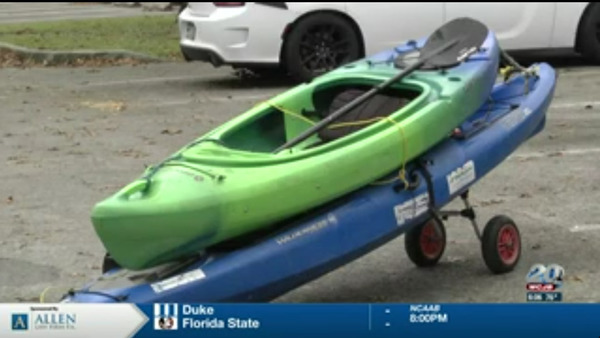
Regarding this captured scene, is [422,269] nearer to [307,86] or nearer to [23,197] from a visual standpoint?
[307,86]

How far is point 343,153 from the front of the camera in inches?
216

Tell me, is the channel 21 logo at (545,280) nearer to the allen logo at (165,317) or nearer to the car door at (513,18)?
the allen logo at (165,317)

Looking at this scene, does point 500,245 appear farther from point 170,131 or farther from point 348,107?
point 170,131

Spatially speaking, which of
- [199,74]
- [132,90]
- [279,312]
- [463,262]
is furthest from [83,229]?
[199,74]

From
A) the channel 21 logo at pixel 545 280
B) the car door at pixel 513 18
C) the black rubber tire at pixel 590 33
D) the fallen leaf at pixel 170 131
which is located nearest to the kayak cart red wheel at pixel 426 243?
the channel 21 logo at pixel 545 280

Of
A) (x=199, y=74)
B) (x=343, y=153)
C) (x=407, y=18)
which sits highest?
(x=343, y=153)

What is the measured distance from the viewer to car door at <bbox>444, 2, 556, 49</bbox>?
42.4 ft

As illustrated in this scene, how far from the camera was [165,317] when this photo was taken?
15.4 feet

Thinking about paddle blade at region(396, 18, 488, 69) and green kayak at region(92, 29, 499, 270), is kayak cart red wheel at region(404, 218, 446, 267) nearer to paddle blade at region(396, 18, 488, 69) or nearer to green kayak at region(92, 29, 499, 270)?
green kayak at region(92, 29, 499, 270)

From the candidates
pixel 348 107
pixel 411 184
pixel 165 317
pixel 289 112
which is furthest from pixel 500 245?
pixel 165 317

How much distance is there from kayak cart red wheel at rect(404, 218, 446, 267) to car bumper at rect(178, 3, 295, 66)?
638 cm

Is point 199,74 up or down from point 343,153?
down

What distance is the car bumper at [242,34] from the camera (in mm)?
12617

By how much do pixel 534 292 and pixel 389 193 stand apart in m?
0.84
